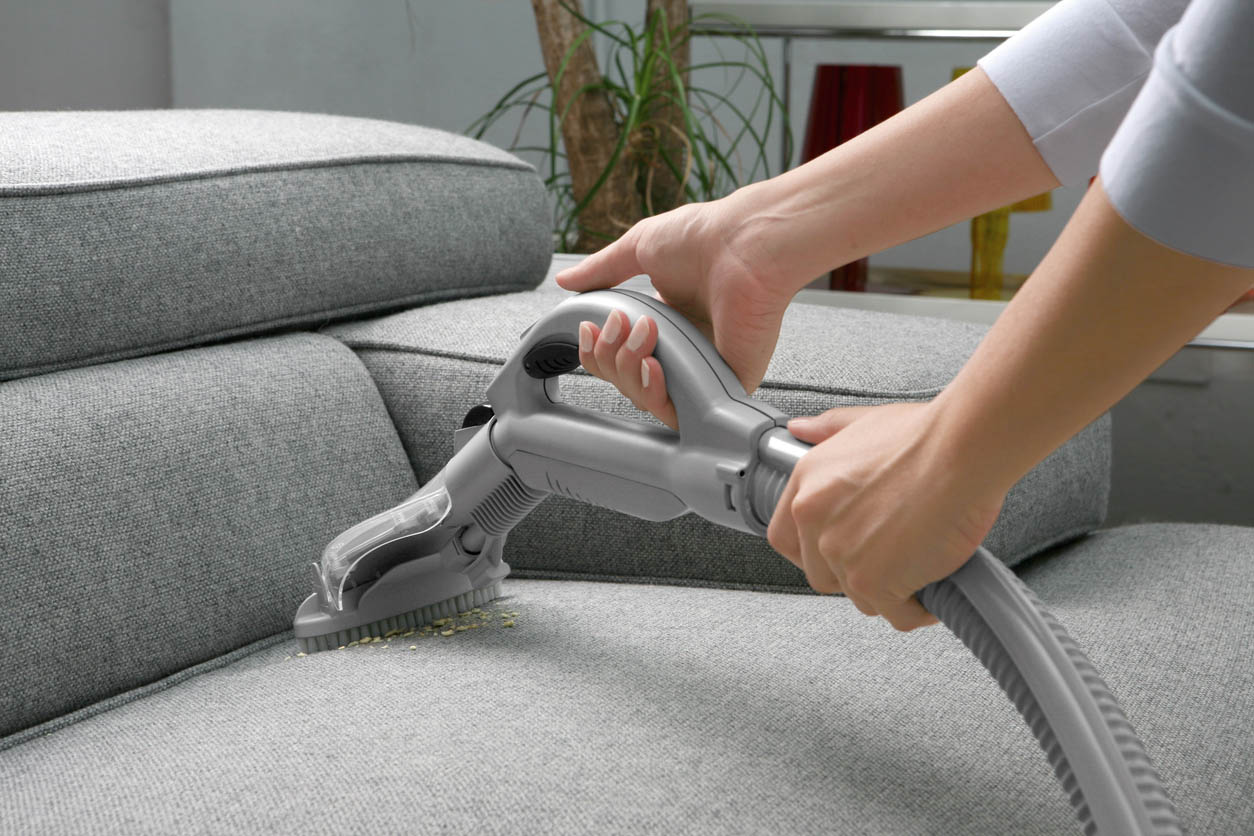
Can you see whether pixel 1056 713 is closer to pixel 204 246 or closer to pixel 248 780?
pixel 248 780

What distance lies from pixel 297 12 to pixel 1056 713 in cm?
215

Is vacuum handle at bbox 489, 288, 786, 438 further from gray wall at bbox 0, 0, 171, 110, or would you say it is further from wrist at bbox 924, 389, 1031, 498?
gray wall at bbox 0, 0, 171, 110

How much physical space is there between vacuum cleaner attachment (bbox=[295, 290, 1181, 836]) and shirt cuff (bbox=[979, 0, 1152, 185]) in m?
0.22

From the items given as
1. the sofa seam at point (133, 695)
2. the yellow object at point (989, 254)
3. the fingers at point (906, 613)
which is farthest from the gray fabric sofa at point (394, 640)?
the yellow object at point (989, 254)

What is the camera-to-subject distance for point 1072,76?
24.7 inches

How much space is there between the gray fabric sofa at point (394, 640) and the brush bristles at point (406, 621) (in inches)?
1.1

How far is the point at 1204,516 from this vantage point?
5.27 ft

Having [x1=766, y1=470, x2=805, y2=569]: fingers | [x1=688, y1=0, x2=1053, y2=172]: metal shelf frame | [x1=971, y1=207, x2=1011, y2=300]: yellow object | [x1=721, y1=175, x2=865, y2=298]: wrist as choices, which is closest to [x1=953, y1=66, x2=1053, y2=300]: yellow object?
[x1=971, y1=207, x2=1011, y2=300]: yellow object

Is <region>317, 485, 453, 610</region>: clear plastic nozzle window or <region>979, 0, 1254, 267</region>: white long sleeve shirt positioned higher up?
<region>979, 0, 1254, 267</region>: white long sleeve shirt

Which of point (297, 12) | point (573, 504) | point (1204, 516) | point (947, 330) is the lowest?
point (1204, 516)

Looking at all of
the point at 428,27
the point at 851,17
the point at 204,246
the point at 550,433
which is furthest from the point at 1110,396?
the point at 428,27

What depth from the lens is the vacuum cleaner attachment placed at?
1.51 ft

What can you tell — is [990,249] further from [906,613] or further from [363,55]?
[363,55]

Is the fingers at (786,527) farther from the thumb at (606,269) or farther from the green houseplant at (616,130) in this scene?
the green houseplant at (616,130)
